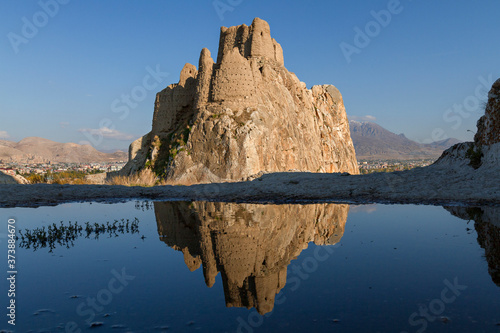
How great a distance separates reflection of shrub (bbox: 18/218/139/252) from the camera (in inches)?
369

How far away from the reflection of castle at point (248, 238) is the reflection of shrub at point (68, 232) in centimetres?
113

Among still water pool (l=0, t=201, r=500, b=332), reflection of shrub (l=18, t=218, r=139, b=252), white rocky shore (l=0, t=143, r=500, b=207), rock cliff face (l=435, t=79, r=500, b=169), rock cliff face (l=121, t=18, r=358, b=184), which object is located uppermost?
rock cliff face (l=121, t=18, r=358, b=184)

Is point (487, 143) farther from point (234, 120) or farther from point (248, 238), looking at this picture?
point (234, 120)

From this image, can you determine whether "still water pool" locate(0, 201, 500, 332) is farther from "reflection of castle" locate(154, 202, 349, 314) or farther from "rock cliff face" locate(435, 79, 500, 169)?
"rock cliff face" locate(435, 79, 500, 169)

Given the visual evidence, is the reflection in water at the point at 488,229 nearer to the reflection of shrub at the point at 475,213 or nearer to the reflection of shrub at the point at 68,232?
the reflection of shrub at the point at 475,213

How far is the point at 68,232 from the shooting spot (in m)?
10.5

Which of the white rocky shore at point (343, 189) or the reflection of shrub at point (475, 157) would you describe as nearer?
the white rocky shore at point (343, 189)

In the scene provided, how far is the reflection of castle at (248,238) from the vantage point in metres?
5.89

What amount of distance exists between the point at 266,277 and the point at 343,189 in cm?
1289

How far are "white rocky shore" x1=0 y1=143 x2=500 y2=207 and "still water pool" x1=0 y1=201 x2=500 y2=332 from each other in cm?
394

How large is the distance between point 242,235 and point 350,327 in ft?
17.4

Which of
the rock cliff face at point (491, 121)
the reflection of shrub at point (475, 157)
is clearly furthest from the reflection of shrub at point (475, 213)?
the rock cliff face at point (491, 121)

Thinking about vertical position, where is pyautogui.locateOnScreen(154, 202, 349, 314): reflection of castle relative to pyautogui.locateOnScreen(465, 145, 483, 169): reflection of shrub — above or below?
below

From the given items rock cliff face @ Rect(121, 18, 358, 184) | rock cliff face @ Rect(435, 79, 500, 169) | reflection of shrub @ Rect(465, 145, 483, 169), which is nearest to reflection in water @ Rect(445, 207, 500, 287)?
rock cliff face @ Rect(435, 79, 500, 169)
